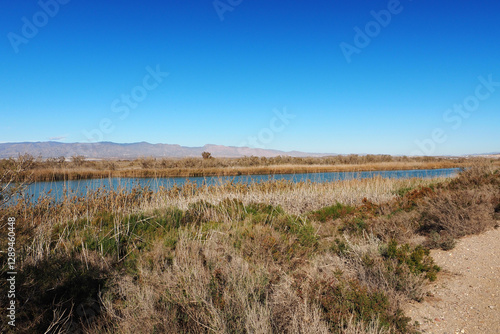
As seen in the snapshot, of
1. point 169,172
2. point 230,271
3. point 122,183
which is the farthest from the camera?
point 169,172

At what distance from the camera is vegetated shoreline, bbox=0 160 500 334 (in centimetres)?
287

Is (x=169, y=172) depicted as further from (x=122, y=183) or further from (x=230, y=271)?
(x=230, y=271)

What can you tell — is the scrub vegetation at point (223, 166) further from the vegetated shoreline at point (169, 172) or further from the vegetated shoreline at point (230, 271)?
the vegetated shoreline at point (230, 271)

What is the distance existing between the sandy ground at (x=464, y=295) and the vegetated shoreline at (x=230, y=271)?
0.18 m

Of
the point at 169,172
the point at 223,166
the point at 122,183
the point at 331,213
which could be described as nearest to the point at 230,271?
the point at 331,213

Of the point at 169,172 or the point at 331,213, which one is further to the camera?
the point at 169,172

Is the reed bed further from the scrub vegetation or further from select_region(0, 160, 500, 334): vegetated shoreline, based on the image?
select_region(0, 160, 500, 334): vegetated shoreline

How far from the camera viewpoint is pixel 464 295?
3.58m

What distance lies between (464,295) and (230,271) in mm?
3017

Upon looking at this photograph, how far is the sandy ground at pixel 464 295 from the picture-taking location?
300 centimetres

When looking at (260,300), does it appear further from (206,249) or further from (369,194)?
(369,194)

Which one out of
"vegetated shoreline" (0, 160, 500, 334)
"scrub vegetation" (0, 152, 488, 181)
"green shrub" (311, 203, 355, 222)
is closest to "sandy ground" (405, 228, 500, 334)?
"vegetated shoreline" (0, 160, 500, 334)

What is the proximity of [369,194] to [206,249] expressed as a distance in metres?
9.03

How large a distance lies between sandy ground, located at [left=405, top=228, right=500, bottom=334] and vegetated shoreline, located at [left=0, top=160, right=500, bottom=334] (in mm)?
184
